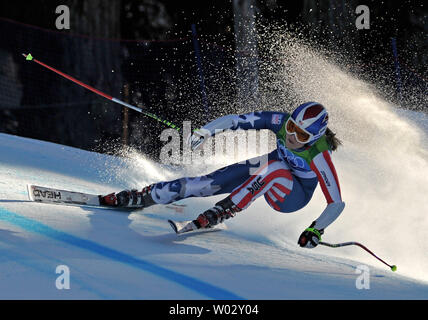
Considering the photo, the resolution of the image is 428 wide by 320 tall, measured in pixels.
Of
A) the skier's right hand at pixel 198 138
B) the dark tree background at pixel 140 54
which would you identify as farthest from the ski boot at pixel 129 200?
the dark tree background at pixel 140 54

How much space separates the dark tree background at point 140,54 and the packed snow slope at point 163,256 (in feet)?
7.61

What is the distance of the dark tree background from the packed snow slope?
232 centimetres

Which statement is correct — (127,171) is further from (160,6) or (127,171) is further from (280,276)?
(160,6)

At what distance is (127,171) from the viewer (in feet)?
18.4

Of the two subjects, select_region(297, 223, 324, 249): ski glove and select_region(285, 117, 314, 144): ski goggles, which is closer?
select_region(297, 223, 324, 249): ski glove

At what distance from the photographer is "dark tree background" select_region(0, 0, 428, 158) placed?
6.81 metres

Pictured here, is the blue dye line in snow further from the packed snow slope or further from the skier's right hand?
the skier's right hand

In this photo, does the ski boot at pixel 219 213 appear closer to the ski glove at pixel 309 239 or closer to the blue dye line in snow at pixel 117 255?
the ski glove at pixel 309 239

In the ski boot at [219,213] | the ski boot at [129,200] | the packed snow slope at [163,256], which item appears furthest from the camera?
the ski boot at [129,200]

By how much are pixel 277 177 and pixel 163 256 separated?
0.95 metres

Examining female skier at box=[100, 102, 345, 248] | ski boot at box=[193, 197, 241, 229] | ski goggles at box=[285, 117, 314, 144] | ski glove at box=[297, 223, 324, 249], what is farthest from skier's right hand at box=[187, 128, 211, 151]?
ski glove at box=[297, 223, 324, 249]

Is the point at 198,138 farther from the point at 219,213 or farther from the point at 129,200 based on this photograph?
the point at 129,200

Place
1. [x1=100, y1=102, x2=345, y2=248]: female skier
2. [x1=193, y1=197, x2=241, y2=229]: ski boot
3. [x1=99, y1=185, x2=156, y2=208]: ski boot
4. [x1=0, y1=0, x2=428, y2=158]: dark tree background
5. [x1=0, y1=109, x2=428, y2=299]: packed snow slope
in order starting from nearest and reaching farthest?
[x1=0, y1=109, x2=428, y2=299]: packed snow slope → [x1=100, y1=102, x2=345, y2=248]: female skier → [x1=193, y1=197, x2=241, y2=229]: ski boot → [x1=99, y1=185, x2=156, y2=208]: ski boot → [x1=0, y1=0, x2=428, y2=158]: dark tree background

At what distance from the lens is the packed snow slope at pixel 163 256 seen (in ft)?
7.79
